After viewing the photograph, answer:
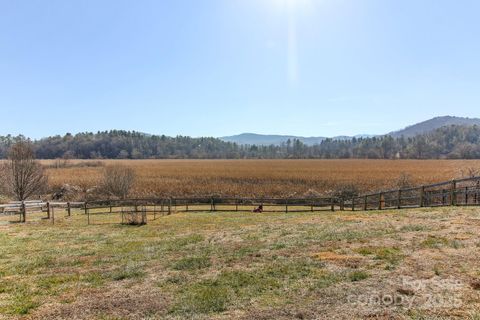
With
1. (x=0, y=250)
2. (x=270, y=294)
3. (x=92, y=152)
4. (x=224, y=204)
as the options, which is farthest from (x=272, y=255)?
(x=92, y=152)

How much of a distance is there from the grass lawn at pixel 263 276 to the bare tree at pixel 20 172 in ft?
70.0

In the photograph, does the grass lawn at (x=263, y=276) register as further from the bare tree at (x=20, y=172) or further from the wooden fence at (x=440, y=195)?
the bare tree at (x=20, y=172)

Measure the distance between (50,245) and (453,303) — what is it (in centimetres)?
1260

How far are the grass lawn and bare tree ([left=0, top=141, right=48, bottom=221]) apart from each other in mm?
21337

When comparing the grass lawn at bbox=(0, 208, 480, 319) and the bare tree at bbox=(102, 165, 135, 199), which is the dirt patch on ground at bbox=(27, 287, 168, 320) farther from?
the bare tree at bbox=(102, 165, 135, 199)

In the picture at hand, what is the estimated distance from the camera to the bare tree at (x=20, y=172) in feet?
97.7

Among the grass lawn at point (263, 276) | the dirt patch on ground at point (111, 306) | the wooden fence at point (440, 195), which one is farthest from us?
the wooden fence at point (440, 195)

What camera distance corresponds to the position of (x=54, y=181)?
49.5 metres

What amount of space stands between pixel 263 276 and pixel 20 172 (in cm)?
3031

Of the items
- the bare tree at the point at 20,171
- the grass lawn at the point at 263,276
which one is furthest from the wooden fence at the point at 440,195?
the bare tree at the point at 20,171

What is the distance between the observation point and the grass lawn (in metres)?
5.55

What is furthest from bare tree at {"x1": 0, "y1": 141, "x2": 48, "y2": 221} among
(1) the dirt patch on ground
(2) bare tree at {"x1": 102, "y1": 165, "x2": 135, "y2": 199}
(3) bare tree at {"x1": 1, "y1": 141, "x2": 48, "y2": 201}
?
(1) the dirt patch on ground

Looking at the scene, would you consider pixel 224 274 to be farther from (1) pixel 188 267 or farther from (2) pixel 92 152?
(2) pixel 92 152

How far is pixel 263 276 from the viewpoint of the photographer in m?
7.21
